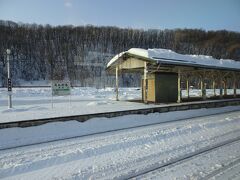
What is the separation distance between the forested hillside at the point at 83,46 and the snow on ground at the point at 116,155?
55.1m

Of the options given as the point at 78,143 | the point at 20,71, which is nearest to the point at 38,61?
the point at 20,71

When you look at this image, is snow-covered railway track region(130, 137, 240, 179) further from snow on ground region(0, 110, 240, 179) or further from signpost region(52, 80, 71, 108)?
signpost region(52, 80, 71, 108)

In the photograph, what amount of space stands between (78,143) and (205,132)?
475 centimetres

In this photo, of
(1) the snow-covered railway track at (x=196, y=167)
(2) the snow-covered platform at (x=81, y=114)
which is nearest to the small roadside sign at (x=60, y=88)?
(2) the snow-covered platform at (x=81, y=114)

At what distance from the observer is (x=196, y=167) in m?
5.75

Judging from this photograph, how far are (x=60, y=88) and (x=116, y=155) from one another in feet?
32.3

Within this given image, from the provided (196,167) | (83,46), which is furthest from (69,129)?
(83,46)

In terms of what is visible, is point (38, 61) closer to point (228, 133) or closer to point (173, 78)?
point (173, 78)

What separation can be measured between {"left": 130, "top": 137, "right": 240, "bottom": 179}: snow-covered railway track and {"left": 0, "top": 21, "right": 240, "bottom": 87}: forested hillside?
5740 centimetres

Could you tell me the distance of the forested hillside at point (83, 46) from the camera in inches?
2766

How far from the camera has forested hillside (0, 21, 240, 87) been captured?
230ft

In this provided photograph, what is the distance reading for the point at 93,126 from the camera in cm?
1100

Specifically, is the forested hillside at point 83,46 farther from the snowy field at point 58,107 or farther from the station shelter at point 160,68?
the station shelter at point 160,68

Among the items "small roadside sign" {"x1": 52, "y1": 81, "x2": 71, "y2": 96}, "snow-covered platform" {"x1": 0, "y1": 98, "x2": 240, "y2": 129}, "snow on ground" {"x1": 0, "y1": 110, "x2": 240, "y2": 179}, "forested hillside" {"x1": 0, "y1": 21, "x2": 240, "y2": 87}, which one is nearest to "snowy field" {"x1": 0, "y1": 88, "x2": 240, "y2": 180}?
"snow on ground" {"x1": 0, "y1": 110, "x2": 240, "y2": 179}
